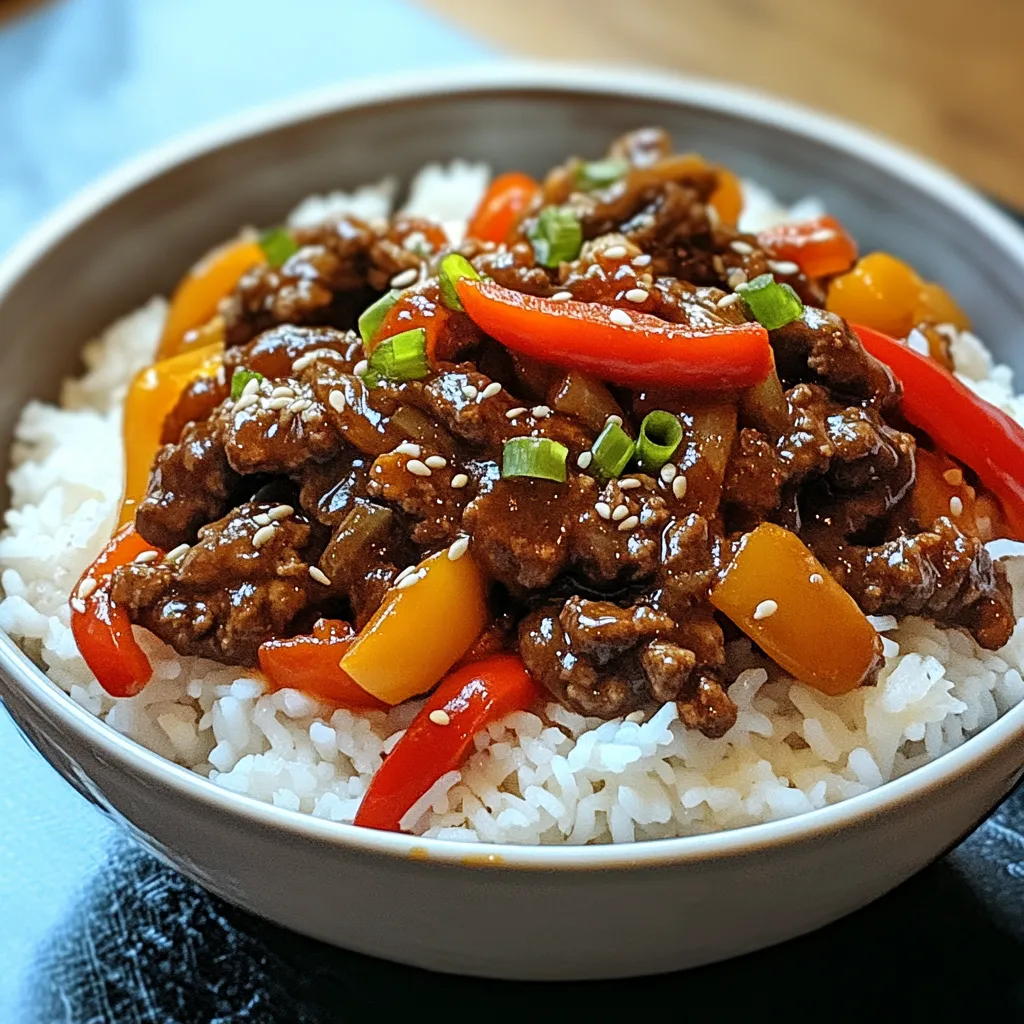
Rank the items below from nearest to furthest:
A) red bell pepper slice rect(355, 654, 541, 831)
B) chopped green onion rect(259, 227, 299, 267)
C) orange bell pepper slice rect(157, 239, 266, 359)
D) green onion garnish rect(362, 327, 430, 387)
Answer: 1. red bell pepper slice rect(355, 654, 541, 831)
2. green onion garnish rect(362, 327, 430, 387)
3. chopped green onion rect(259, 227, 299, 267)
4. orange bell pepper slice rect(157, 239, 266, 359)

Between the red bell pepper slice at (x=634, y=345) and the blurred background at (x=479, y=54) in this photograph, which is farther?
the blurred background at (x=479, y=54)

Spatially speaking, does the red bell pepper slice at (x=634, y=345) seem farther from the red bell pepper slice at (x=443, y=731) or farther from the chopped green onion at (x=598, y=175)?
the chopped green onion at (x=598, y=175)

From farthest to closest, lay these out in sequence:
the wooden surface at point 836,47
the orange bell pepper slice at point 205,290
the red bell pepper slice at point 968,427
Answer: the wooden surface at point 836,47 < the orange bell pepper slice at point 205,290 < the red bell pepper slice at point 968,427

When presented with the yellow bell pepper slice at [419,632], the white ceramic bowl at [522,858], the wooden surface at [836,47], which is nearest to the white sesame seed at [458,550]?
the yellow bell pepper slice at [419,632]

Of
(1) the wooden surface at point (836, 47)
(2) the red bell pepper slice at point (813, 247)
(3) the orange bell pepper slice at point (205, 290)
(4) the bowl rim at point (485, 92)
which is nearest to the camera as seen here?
(4) the bowl rim at point (485, 92)

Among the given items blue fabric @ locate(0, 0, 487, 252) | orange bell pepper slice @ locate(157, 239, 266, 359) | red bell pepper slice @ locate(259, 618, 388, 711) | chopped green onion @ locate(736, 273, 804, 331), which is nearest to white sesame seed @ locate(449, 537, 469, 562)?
red bell pepper slice @ locate(259, 618, 388, 711)

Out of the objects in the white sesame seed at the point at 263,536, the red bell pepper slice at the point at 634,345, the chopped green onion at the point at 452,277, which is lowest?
the white sesame seed at the point at 263,536

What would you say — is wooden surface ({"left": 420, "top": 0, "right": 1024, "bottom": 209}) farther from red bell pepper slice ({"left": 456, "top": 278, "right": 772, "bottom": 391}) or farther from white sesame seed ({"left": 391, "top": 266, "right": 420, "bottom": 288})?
red bell pepper slice ({"left": 456, "top": 278, "right": 772, "bottom": 391})
